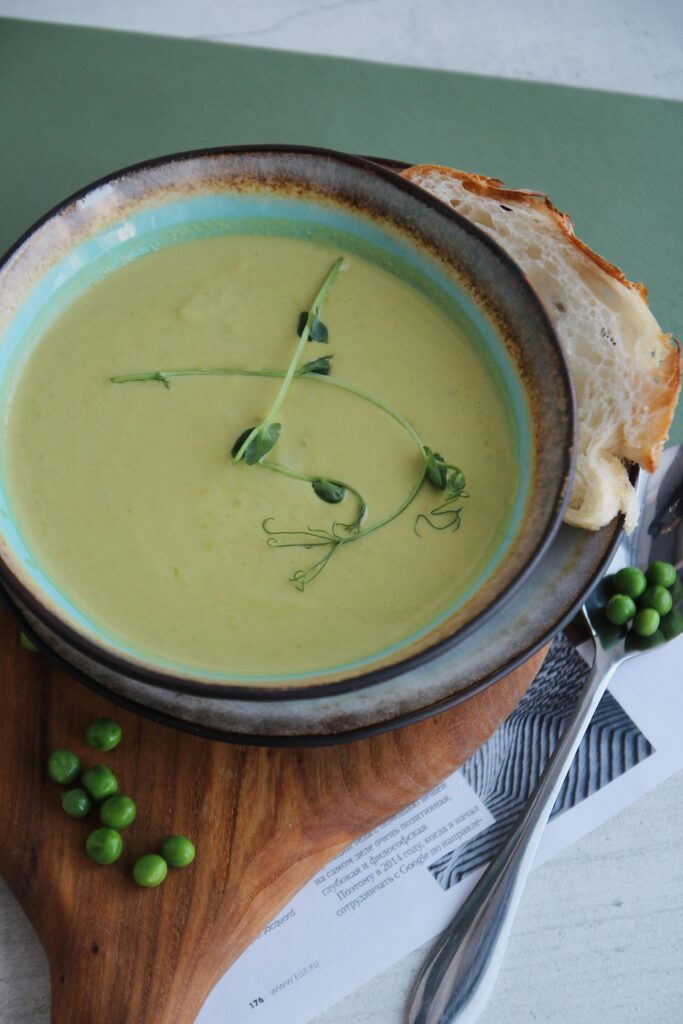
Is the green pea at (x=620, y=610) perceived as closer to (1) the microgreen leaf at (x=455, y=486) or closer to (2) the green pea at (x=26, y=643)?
(1) the microgreen leaf at (x=455, y=486)

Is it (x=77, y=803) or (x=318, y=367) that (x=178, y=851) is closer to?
(x=77, y=803)

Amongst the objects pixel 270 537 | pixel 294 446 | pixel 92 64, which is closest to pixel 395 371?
pixel 294 446

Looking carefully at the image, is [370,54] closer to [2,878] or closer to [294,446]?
[294,446]

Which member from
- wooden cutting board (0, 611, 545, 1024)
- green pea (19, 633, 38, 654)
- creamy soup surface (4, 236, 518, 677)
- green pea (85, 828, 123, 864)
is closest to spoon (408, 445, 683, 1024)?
wooden cutting board (0, 611, 545, 1024)

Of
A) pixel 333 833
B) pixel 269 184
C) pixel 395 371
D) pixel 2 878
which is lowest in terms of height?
pixel 2 878

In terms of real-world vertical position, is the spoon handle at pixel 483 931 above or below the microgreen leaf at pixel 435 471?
below

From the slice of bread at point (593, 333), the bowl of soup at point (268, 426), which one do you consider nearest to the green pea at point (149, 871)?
the bowl of soup at point (268, 426)

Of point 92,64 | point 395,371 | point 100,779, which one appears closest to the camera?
point 100,779
